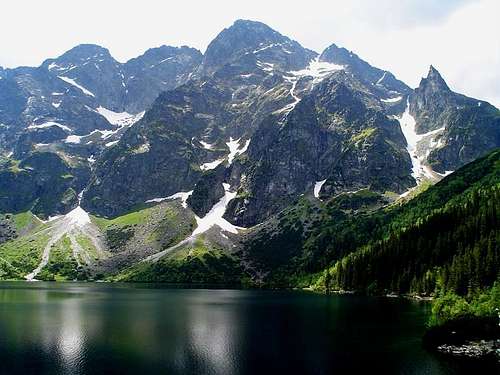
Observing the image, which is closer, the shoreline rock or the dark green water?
the dark green water

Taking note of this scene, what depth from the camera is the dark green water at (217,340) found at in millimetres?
75500

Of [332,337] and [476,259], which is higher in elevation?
[476,259]

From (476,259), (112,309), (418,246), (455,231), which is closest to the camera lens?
(476,259)

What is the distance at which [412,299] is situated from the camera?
168 metres

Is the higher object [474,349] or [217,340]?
[474,349]

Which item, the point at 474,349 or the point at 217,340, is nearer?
the point at 474,349

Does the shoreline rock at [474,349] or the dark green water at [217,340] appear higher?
the shoreline rock at [474,349]

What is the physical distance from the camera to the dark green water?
7550 cm

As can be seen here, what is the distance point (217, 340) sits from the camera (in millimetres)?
98500

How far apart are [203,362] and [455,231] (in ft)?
434

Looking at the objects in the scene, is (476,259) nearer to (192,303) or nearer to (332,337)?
(332,337)

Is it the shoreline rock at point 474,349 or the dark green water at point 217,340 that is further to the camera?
the shoreline rock at point 474,349

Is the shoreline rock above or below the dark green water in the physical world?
above

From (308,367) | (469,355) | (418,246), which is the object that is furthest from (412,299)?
(308,367)
